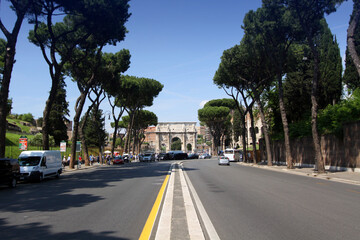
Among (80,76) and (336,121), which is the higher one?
(80,76)

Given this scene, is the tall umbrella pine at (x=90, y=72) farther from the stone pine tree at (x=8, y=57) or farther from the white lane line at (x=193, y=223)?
the white lane line at (x=193, y=223)

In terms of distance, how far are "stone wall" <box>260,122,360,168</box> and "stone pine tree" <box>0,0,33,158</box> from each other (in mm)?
21838

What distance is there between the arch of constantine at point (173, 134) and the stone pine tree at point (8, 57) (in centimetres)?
8248

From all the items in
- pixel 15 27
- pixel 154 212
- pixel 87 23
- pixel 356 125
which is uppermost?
pixel 87 23

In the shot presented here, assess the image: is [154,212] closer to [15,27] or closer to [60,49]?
[15,27]

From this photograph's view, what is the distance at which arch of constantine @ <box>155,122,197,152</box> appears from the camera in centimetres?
10281

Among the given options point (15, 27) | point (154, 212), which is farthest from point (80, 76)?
point (154, 212)

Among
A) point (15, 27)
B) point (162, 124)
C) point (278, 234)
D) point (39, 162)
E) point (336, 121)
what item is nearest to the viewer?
point (278, 234)

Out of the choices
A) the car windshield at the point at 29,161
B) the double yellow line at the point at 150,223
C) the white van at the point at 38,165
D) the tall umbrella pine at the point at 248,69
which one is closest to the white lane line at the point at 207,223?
the double yellow line at the point at 150,223

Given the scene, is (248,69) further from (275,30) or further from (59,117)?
(59,117)

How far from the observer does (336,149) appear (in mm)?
22312

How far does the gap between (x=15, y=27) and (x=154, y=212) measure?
1807cm

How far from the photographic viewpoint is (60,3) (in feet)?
71.6

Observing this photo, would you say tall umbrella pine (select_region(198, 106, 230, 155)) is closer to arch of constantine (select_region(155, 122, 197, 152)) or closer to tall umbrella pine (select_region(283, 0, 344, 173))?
arch of constantine (select_region(155, 122, 197, 152))
